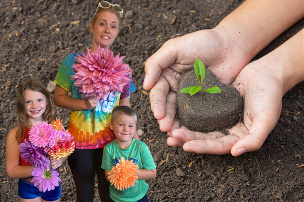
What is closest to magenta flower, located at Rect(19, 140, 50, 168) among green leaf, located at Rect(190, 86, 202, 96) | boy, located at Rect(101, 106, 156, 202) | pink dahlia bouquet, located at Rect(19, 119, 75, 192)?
pink dahlia bouquet, located at Rect(19, 119, 75, 192)

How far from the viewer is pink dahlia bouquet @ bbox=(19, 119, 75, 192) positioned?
1591mm

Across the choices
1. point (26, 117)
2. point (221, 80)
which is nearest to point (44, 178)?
point (26, 117)

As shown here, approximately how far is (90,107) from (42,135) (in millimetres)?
242

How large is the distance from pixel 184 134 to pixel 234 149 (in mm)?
317

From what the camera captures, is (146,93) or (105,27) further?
(146,93)

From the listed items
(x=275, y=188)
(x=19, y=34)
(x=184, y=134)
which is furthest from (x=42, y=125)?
(x=19, y=34)

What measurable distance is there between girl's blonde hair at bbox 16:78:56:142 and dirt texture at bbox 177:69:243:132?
1.01 meters

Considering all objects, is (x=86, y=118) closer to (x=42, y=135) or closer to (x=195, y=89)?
(x=42, y=135)

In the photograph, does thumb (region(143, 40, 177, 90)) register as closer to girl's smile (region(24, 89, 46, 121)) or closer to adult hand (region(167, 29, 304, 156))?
adult hand (region(167, 29, 304, 156))

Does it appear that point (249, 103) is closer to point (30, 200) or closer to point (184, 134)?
point (184, 134)

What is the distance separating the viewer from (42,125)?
5.30ft

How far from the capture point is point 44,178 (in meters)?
1.65

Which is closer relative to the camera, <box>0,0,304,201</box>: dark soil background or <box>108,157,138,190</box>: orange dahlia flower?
<box>108,157,138,190</box>: orange dahlia flower

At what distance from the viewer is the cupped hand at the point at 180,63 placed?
8.24 ft
